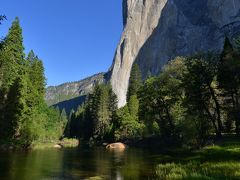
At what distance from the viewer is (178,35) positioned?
179 metres

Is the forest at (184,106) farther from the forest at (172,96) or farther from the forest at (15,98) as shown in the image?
the forest at (15,98)

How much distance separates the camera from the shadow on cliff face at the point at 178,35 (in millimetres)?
164875

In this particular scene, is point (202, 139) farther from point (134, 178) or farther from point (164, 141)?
point (134, 178)

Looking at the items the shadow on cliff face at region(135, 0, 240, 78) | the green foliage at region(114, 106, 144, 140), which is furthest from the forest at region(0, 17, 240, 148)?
the shadow on cliff face at region(135, 0, 240, 78)

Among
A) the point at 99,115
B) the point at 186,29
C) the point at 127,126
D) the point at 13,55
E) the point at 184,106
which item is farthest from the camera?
the point at 186,29

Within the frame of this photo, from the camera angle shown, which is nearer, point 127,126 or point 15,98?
point 15,98

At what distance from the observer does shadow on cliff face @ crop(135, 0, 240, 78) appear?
164875 millimetres

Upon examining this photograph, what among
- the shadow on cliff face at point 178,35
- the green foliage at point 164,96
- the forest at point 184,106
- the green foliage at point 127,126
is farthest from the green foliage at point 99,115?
the shadow on cliff face at point 178,35

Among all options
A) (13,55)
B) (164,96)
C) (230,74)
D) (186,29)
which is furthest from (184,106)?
(186,29)

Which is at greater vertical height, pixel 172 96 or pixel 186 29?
pixel 186 29

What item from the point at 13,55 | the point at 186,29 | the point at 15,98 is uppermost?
the point at 186,29

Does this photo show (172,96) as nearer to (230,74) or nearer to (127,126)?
(230,74)

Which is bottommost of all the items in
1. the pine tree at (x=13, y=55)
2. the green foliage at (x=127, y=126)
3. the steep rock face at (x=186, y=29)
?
the green foliage at (x=127, y=126)

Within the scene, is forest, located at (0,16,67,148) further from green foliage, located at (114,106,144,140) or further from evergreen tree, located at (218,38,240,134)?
green foliage, located at (114,106,144,140)
